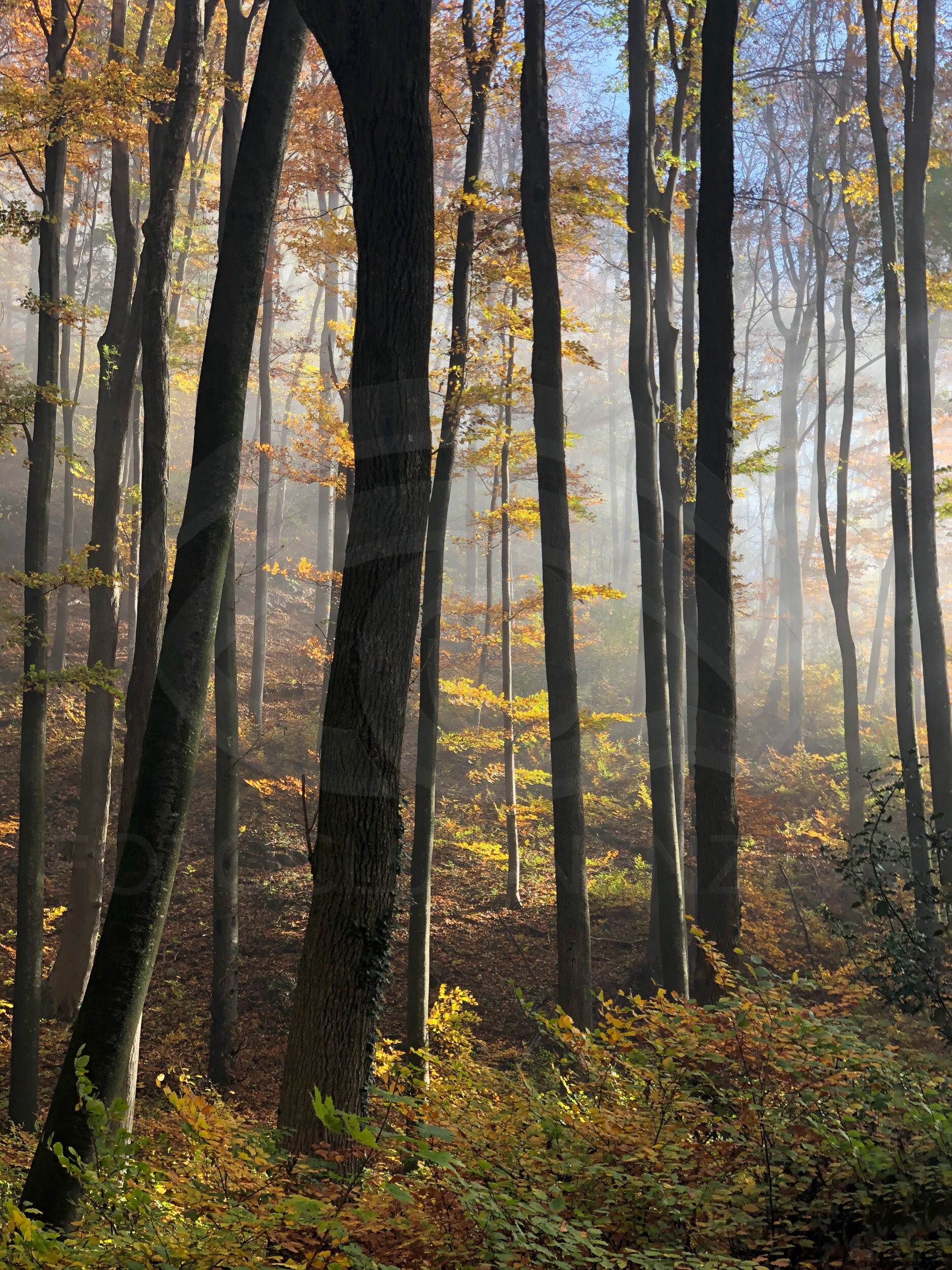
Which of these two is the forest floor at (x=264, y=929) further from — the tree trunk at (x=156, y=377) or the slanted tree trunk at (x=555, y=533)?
the tree trunk at (x=156, y=377)

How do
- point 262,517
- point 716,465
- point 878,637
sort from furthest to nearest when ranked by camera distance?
point 878,637, point 262,517, point 716,465

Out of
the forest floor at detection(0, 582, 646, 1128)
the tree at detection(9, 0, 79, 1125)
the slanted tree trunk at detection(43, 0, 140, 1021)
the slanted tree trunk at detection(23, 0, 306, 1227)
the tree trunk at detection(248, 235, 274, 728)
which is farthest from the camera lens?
the tree trunk at detection(248, 235, 274, 728)

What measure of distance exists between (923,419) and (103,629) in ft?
31.7

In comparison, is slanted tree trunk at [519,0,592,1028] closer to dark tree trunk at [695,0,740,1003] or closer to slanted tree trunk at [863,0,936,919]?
dark tree trunk at [695,0,740,1003]

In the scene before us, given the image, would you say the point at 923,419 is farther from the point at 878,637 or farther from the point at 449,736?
the point at 878,637

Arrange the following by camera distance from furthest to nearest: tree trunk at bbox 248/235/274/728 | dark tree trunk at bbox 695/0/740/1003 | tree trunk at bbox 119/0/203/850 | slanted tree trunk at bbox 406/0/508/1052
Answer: tree trunk at bbox 248/235/274/728, slanted tree trunk at bbox 406/0/508/1052, tree trunk at bbox 119/0/203/850, dark tree trunk at bbox 695/0/740/1003

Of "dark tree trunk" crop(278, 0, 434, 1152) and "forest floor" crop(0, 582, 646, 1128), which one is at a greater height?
"dark tree trunk" crop(278, 0, 434, 1152)

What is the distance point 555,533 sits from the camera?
7402mm

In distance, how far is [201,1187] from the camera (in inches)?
113

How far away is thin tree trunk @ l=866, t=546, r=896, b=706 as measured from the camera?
83.7ft

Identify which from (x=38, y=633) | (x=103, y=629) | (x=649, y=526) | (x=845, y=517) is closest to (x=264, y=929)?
(x=103, y=629)

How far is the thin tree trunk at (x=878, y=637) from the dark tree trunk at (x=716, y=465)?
2036 cm

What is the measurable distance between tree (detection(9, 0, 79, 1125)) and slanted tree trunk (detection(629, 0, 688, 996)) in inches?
208

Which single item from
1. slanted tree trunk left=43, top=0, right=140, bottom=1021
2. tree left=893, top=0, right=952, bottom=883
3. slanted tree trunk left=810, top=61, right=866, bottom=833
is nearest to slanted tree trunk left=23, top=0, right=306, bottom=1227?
slanted tree trunk left=43, top=0, right=140, bottom=1021
